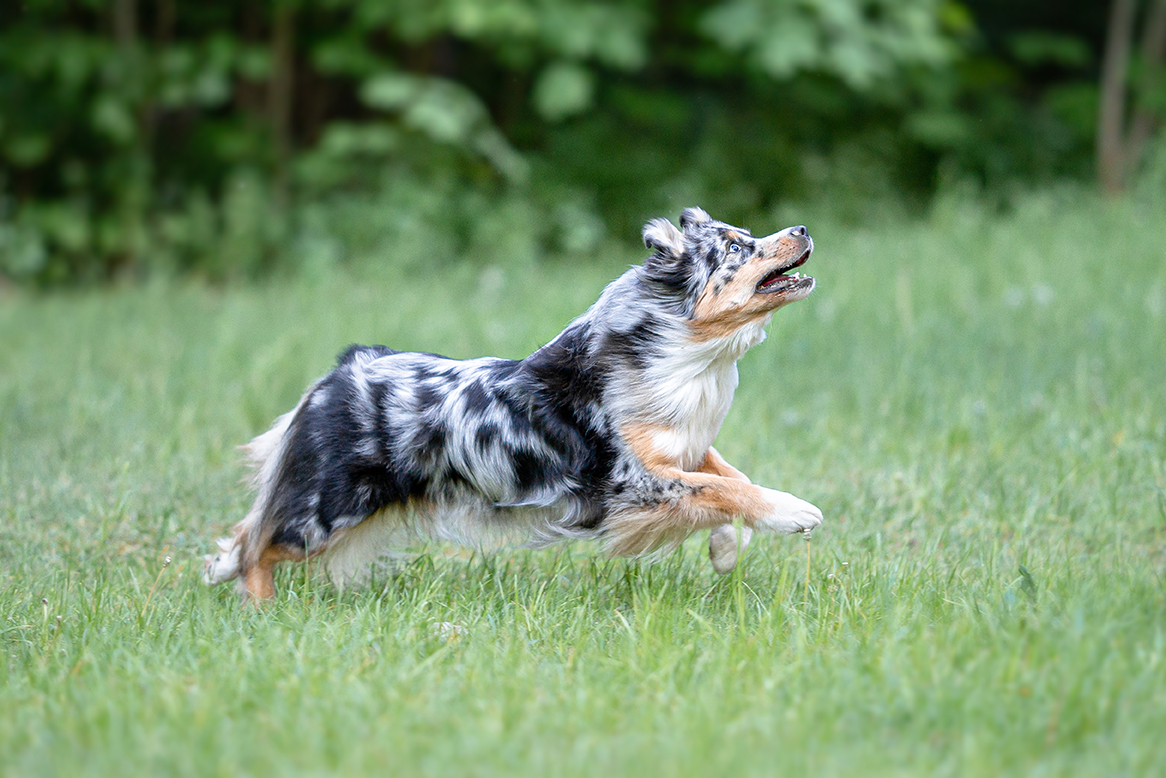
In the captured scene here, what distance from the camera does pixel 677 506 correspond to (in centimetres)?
378

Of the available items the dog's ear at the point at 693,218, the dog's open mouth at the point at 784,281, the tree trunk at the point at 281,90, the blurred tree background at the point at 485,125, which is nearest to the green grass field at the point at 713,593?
the dog's open mouth at the point at 784,281

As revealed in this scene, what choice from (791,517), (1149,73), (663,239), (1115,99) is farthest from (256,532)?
(1149,73)

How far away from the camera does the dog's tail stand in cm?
413

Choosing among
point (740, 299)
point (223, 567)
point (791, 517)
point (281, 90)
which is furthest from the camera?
point (281, 90)

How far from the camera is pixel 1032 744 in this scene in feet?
8.70

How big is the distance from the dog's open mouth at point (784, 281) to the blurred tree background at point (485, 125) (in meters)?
7.66

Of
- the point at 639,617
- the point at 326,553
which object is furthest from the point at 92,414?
the point at 639,617

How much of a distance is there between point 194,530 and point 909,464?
3.37 m

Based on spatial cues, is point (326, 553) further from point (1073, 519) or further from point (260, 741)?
point (1073, 519)

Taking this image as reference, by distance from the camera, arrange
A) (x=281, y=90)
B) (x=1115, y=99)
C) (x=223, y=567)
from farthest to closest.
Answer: (x=281, y=90), (x=1115, y=99), (x=223, y=567)

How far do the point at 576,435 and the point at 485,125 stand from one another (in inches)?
356

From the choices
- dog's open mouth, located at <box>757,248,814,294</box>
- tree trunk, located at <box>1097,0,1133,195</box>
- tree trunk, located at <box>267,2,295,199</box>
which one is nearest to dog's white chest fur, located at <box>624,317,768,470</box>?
dog's open mouth, located at <box>757,248,814,294</box>

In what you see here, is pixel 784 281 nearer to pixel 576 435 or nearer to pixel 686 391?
pixel 686 391

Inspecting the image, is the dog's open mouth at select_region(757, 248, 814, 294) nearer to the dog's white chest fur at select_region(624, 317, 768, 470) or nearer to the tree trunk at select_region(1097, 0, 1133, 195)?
the dog's white chest fur at select_region(624, 317, 768, 470)
